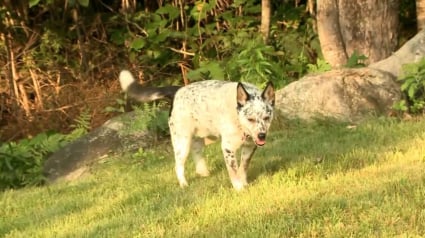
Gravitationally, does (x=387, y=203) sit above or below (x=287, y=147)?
above

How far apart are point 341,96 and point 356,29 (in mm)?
2498

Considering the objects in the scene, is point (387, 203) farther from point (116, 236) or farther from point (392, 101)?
point (392, 101)

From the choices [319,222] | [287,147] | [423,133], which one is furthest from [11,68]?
[319,222]

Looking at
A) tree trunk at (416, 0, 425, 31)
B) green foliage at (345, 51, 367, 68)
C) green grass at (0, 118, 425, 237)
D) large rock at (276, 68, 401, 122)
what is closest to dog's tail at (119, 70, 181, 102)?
green grass at (0, 118, 425, 237)

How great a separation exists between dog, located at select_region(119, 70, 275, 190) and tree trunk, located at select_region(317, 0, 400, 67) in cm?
536

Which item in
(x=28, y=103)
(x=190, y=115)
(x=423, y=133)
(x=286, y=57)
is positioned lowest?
(x=28, y=103)

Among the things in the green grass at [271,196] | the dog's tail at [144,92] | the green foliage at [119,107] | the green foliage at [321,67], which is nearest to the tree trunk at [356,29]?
the green foliage at [321,67]

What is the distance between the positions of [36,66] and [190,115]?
30.5 ft

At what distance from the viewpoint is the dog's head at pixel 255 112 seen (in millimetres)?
6855

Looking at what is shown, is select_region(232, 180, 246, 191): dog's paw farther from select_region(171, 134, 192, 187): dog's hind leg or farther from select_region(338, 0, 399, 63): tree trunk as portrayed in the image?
select_region(338, 0, 399, 63): tree trunk

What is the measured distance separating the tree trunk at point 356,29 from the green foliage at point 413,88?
1.98 meters

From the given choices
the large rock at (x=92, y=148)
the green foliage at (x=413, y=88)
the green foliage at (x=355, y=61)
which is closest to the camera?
the green foliage at (x=413, y=88)

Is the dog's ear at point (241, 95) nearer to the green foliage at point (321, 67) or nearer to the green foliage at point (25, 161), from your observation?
the green foliage at point (25, 161)

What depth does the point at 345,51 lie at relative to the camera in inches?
514
